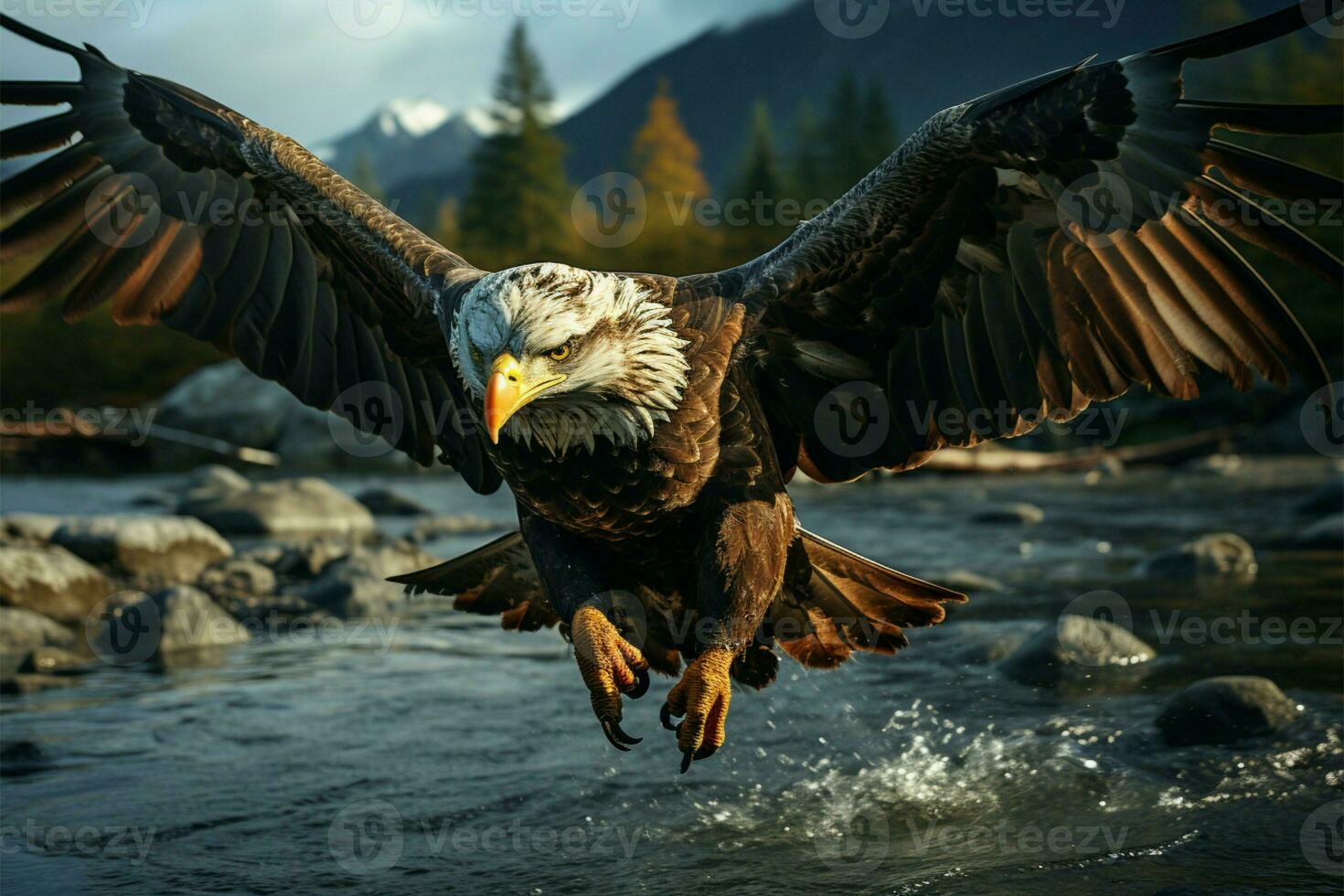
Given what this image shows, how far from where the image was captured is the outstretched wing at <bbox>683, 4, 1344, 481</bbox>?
4.09 meters

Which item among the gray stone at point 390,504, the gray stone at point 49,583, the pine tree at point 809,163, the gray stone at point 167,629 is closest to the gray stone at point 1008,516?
the gray stone at point 390,504

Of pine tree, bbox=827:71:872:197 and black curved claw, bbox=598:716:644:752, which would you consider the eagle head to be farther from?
pine tree, bbox=827:71:872:197

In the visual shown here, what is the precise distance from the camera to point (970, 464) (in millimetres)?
18391

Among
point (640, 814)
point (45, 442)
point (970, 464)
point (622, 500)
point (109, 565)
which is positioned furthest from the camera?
point (45, 442)

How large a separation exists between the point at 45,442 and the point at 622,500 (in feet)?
67.0

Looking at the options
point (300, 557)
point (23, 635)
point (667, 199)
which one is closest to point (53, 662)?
point (23, 635)

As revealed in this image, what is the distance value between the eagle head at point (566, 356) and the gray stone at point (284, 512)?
948 cm

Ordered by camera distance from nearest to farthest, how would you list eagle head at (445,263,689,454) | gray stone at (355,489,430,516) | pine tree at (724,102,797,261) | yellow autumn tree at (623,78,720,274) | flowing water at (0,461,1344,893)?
eagle head at (445,263,689,454) → flowing water at (0,461,1344,893) → gray stone at (355,489,430,516) → pine tree at (724,102,797,261) → yellow autumn tree at (623,78,720,274)

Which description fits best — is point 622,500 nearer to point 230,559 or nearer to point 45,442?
point 230,559

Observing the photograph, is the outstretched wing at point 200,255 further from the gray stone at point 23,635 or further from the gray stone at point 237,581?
the gray stone at point 237,581

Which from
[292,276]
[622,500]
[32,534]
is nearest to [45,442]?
[32,534]

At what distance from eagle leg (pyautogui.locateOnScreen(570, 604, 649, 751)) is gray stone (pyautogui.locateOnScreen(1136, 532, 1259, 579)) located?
20.9 feet

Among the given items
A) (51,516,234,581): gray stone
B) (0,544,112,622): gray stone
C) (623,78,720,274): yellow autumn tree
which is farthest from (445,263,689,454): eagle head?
(623,78,720,274): yellow autumn tree

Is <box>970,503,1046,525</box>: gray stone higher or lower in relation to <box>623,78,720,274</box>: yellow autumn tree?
lower
